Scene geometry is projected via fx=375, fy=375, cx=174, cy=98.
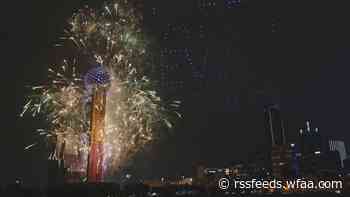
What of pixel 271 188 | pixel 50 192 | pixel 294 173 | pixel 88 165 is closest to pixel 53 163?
pixel 88 165

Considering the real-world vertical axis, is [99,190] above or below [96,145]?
below

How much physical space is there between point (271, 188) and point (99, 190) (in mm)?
28621

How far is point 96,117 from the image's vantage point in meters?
46.3

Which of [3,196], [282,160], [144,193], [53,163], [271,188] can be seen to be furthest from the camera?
[282,160]

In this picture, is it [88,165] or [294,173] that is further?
[294,173]

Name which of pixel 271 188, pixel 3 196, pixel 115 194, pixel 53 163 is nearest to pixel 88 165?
pixel 115 194

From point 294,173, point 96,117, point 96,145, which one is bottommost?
point 294,173

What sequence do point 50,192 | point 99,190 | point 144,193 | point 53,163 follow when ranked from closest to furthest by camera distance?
point 50,192 < point 99,190 < point 144,193 < point 53,163

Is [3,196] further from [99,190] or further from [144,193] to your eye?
[144,193]

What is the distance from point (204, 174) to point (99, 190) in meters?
118

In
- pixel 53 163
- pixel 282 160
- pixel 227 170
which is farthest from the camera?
pixel 282 160

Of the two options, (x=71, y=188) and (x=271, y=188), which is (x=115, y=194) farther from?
(x=271, y=188)

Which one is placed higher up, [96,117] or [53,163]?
[96,117]

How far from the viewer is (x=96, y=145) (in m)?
45.6
